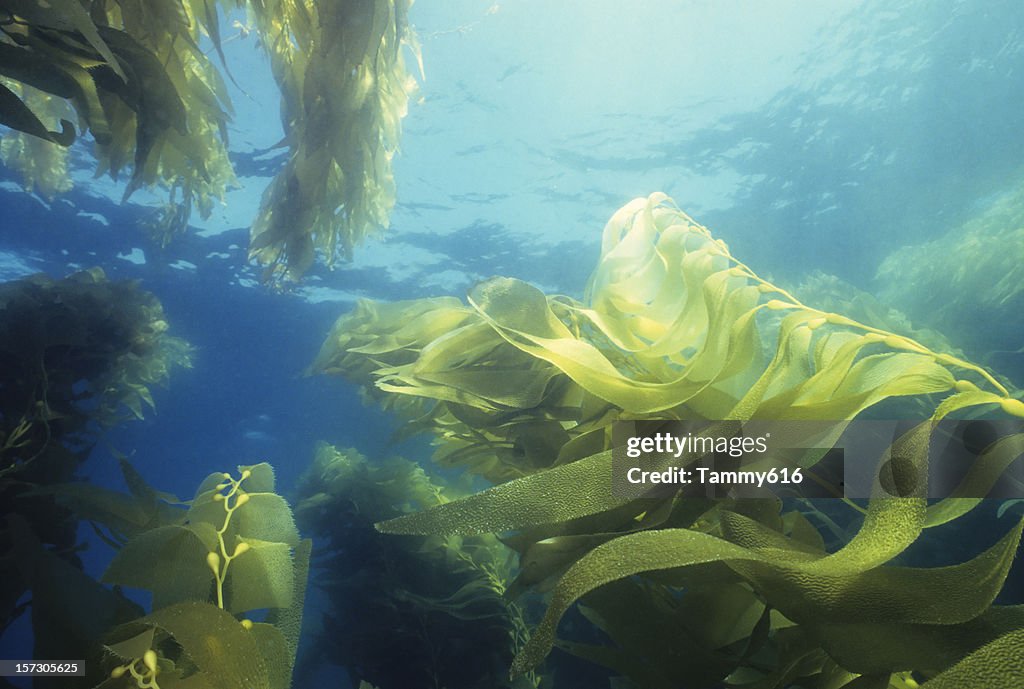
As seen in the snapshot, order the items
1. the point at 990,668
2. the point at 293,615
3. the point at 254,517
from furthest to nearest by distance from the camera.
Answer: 1. the point at 254,517
2. the point at 293,615
3. the point at 990,668

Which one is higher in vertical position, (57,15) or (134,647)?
(57,15)

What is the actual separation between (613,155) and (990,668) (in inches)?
465

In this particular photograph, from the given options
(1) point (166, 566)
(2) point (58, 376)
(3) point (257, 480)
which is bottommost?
(1) point (166, 566)

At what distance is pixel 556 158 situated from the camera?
1089 centimetres

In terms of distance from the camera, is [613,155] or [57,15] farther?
[613,155]

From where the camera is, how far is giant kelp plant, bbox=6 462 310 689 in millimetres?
978

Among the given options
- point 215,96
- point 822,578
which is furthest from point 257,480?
point 215,96

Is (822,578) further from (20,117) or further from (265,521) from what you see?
(20,117)

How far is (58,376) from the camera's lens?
3.00m

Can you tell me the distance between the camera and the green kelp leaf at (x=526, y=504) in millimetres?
937

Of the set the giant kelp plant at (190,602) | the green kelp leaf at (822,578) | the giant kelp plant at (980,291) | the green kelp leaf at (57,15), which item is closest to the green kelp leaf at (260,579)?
the giant kelp plant at (190,602)

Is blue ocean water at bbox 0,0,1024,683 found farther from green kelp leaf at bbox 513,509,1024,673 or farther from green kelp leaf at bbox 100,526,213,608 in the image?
green kelp leaf at bbox 513,509,1024,673

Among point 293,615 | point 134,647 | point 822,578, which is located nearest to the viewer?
point 822,578

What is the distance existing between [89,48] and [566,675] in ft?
18.7
